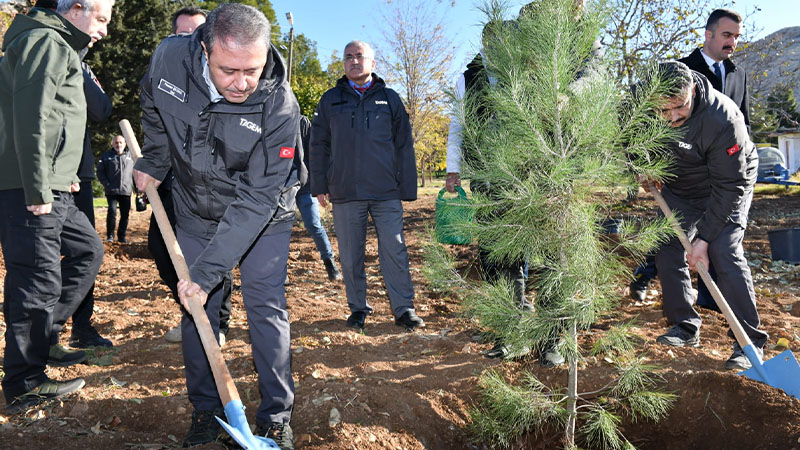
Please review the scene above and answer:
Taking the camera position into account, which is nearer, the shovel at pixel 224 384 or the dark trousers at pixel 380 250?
the shovel at pixel 224 384

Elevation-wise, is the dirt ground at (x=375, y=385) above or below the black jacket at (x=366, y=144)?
below

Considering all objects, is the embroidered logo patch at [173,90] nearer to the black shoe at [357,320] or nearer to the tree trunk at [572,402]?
the tree trunk at [572,402]

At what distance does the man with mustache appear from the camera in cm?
465

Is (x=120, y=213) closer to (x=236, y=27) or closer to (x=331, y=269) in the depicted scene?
(x=331, y=269)

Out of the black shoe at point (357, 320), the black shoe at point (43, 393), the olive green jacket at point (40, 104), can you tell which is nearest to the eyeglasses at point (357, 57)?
the olive green jacket at point (40, 104)

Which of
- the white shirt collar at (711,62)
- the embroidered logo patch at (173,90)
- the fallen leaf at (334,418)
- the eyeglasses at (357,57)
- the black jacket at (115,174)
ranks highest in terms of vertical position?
the white shirt collar at (711,62)

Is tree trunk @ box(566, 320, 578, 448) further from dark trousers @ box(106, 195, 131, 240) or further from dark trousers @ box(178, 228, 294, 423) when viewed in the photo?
dark trousers @ box(106, 195, 131, 240)

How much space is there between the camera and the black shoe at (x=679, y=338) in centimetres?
394

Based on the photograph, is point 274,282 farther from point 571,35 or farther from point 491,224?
point 571,35

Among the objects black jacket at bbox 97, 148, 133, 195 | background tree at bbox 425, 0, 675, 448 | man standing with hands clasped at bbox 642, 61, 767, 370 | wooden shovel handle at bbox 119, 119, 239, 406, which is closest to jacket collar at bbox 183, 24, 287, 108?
wooden shovel handle at bbox 119, 119, 239, 406

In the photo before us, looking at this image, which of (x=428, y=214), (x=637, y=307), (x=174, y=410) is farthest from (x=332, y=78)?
(x=174, y=410)

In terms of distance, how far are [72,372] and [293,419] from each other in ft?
5.24

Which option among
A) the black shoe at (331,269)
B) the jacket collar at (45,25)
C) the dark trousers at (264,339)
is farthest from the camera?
the black shoe at (331,269)

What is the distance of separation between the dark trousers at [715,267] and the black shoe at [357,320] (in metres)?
2.28
